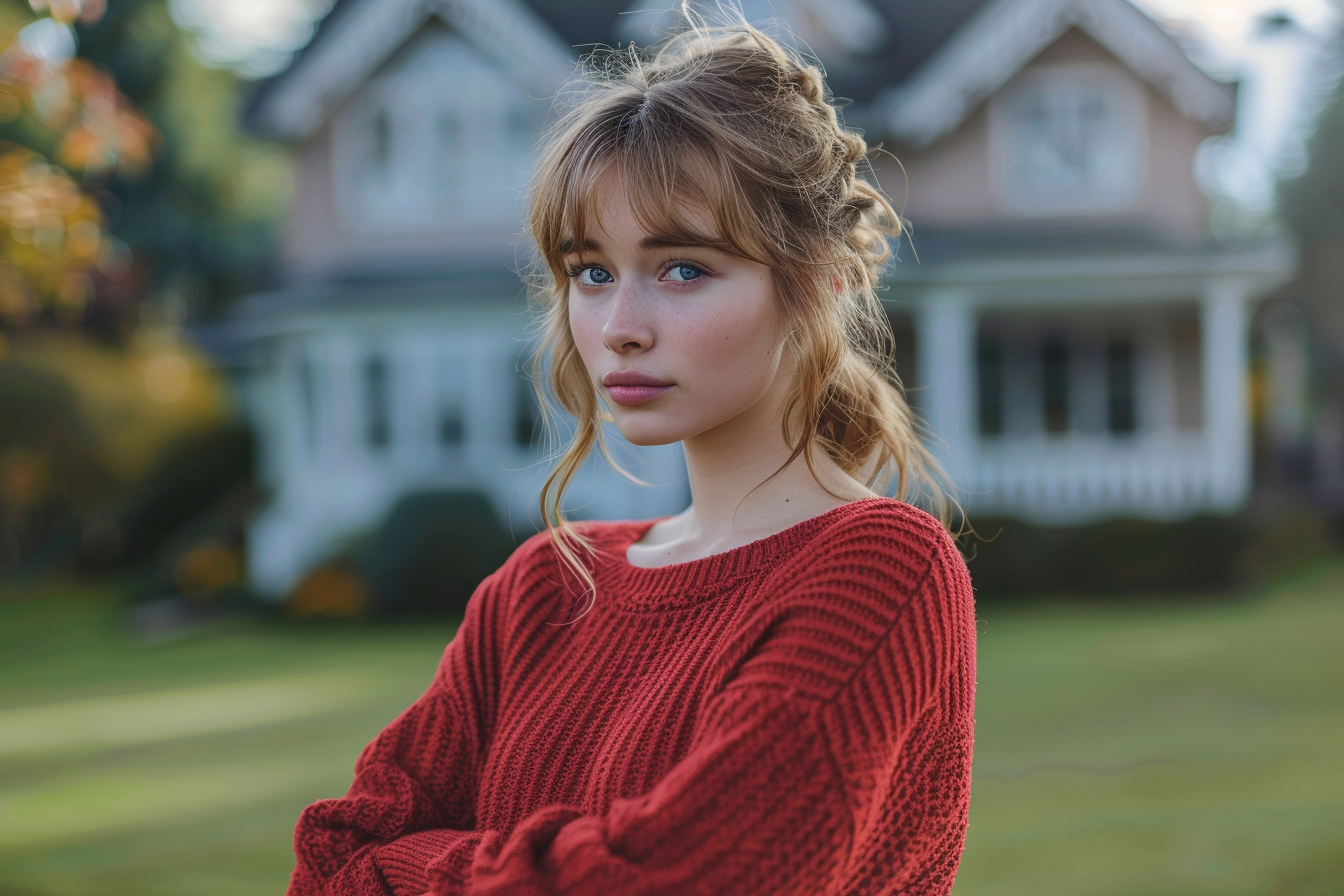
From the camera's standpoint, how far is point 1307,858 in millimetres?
5312

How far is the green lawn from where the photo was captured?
5.49 m

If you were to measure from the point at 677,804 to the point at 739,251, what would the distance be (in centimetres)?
71

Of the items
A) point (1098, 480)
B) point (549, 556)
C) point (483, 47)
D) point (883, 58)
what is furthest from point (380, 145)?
point (549, 556)

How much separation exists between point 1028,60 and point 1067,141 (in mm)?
1067

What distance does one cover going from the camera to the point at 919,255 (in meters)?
13.6

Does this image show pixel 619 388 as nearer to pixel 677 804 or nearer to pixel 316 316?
pixel 677 804

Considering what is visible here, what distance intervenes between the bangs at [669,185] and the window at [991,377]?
14.6 metres

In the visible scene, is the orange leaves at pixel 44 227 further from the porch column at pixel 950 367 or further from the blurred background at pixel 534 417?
the porch column at pixel 950 367

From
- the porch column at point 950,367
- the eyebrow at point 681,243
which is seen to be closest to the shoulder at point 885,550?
the eyebrow at point 681,243

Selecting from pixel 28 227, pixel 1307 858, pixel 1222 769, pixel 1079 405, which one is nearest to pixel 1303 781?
pixel 1222 769

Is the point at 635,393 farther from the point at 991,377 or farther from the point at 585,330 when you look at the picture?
the point at 991,377

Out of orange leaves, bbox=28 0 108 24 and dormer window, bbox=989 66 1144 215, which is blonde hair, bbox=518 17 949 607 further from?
dormer window, bbox=989 66 1144 215

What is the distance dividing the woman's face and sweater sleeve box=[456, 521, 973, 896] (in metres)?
0.30

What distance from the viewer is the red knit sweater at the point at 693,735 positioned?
4.50ft
